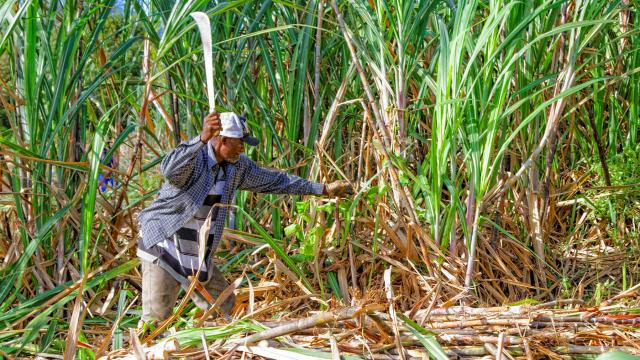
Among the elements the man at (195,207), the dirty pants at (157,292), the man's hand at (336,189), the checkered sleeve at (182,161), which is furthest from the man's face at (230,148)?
the dirty pants at (157,292)

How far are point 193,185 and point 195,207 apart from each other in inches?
3.1

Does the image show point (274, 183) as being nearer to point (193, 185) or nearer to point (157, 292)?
point (193, 185)

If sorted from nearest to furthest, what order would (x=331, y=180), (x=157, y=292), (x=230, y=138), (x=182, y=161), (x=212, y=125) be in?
(x=212, y=125), (x=182, y=161), (x=230, y=138), (x=157, y=292), (x=331, y=180)

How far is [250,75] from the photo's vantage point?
345 cm

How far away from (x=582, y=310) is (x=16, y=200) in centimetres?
202

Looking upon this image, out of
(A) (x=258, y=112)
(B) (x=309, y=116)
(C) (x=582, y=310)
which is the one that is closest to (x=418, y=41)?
(B) (x=309, y=116)

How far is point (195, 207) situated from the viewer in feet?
9.12

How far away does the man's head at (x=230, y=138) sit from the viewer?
265cm

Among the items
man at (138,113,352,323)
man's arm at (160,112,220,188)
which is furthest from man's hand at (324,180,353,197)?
man's arm at (160,112,220,188)

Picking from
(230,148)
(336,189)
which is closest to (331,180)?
(336,189)

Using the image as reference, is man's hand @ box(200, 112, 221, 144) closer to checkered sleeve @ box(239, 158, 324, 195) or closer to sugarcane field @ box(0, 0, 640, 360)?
sugarcane field @ box(0, 0, 640, 360)

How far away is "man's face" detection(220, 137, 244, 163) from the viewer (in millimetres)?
2715

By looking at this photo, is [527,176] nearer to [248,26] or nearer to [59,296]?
[248,26]

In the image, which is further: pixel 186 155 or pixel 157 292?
pixel 157 292
